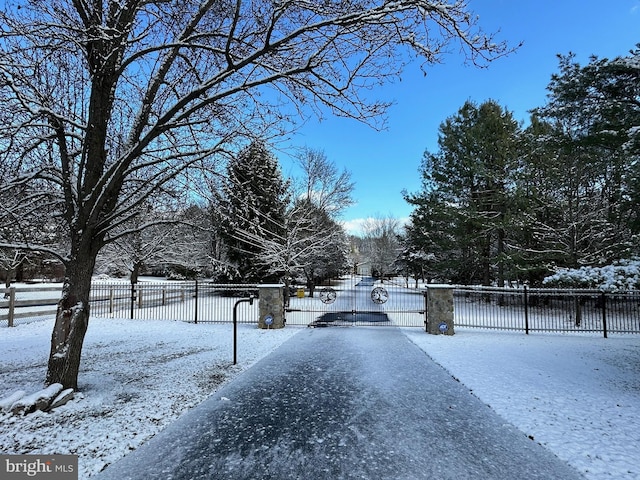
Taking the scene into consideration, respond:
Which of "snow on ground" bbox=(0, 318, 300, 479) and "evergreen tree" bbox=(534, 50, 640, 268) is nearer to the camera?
"snow on ground" bbox=(0, 318, 300, 479)

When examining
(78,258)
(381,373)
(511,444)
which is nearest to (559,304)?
(381,373)

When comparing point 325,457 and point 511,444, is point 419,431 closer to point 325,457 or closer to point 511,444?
point 511,444

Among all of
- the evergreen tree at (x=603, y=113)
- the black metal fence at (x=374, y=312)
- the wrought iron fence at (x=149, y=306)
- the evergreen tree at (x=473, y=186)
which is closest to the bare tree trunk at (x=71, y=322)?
the black metal fence at (x=374, y=312)

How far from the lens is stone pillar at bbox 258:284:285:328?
10.3 m

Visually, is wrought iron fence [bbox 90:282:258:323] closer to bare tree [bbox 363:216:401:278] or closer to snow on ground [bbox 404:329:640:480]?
snow on ground [bbox 404:329:640:480]

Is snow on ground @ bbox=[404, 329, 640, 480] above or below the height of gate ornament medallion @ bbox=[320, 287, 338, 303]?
below

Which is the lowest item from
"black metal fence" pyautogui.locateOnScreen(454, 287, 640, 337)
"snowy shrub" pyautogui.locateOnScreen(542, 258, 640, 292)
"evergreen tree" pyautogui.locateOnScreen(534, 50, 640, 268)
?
"black metal fence" pyautogui.locateOnScreen(454, 287, 640, 337)

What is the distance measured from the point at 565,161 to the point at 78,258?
15.2 m

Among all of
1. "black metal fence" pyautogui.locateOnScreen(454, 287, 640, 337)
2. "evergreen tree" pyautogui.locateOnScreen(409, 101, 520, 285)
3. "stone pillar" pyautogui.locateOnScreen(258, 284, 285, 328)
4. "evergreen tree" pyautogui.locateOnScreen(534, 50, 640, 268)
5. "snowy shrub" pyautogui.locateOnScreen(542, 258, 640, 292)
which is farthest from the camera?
"evergreen tree" pyautogui.locateOnScreen(409, 101, 520, 285)

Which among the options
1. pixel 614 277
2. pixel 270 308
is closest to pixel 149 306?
pixel 270 308

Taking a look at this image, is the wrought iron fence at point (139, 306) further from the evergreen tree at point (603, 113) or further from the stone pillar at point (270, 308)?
the evergreen tree at point (603, 113)

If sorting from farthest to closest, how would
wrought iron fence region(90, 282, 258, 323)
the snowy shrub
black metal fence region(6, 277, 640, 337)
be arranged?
wrought iron fence region(90, 282, 258, 323) → black metal fence region(6, 277, 640, 337) → the snowy shrub

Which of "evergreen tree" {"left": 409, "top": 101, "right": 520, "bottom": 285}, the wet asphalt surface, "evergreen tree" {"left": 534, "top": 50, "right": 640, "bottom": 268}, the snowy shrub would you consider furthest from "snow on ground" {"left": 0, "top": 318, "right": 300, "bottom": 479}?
"evergreen tree" {"left": 409, "top": 101, "right": 520, "bottom": 285}

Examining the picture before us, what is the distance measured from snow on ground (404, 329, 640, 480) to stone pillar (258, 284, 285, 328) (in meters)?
3.81
